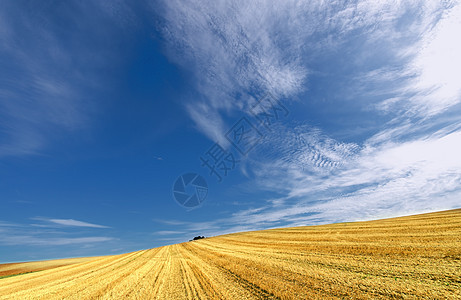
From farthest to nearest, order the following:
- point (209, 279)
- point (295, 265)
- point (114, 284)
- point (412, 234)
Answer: point (412, 234) → point (114, 284) → point (295, 265) → point (209, 279)

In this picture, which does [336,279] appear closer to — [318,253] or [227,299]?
[227,299]

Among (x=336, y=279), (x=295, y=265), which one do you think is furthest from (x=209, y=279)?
(x=336, y=279)

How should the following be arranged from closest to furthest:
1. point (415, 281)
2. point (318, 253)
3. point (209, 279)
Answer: point (415, 281) < point (209, 279) < point (318, 253)

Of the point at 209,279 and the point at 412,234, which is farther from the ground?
the point at 412,234

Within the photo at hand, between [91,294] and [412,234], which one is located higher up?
[412,234]

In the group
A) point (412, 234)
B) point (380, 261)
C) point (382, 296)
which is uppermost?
point (412, 234)

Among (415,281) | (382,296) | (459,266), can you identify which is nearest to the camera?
(382,296)

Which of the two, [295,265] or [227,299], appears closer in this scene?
[227,299]

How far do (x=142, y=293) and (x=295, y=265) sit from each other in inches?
297

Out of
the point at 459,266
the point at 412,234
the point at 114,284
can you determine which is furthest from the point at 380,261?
the point at 114,284

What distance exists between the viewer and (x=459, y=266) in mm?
7523

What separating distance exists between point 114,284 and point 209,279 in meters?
5.92

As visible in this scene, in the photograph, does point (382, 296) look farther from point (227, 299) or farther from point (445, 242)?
point (445, 242)

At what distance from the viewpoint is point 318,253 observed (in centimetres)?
1292
